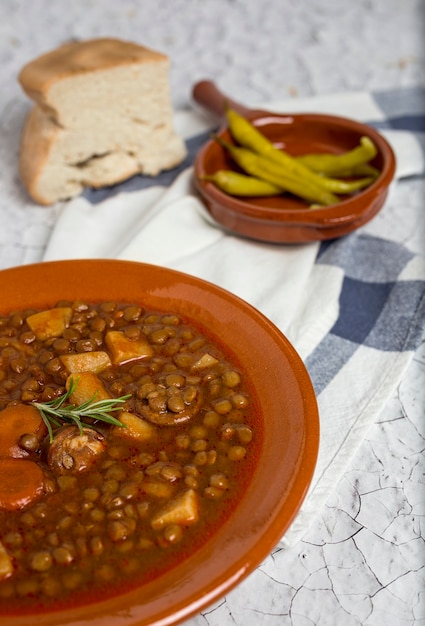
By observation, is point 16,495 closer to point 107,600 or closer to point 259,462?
point 107,600

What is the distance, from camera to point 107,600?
1.59 metres

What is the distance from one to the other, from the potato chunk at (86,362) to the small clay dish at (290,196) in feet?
3.25

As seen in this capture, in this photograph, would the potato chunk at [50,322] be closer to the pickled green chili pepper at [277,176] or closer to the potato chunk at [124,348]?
the potato chunk at [124,348]

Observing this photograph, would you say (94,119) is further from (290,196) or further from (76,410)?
(76,410)

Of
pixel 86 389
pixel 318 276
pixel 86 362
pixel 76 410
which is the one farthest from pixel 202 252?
pixel 76 410

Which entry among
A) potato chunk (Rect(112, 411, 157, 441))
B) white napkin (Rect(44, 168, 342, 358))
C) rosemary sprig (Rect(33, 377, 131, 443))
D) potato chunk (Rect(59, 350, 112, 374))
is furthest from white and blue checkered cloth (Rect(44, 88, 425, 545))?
potato chunk (Rect(59, 350, 112, 374))

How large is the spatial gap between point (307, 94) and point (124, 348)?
2569mm

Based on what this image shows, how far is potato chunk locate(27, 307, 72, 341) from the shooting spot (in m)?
2.30

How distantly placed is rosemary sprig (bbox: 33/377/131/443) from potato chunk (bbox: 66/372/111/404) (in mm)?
16

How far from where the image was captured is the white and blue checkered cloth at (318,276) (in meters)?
2.39

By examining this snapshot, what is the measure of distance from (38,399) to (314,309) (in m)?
1.10

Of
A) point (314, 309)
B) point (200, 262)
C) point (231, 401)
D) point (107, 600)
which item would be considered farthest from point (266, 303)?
point (107, 600)

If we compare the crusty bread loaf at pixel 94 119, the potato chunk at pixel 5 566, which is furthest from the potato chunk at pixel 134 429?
the crusty bread loaf at pixel 94 119

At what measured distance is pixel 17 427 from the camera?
1931 millimetres
